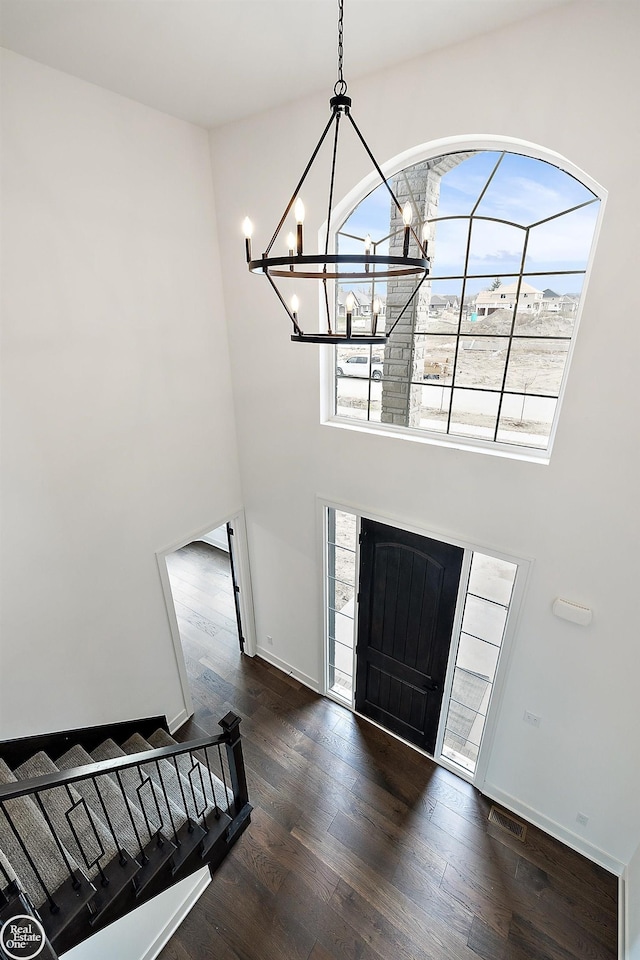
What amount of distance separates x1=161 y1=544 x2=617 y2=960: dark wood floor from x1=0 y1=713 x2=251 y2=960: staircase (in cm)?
35

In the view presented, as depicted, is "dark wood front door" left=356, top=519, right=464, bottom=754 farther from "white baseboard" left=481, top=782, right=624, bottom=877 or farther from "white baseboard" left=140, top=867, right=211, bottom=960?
"white baseboard" left=140, top=867, right=211, bottom=960

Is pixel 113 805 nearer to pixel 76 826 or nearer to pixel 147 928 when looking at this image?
pixel 76 826

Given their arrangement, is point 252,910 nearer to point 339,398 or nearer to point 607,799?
point 607,799

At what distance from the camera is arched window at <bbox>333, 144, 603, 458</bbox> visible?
247 cm

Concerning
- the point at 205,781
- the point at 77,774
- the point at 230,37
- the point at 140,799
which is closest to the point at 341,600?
the point at 205,781

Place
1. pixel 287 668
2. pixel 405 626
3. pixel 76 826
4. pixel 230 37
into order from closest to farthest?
pixel 230 37 → pixel 76 826 → pixel 405 626 → pixel 287 668

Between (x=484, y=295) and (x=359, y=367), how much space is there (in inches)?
40.0

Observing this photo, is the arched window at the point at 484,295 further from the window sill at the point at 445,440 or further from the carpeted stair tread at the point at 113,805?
the carpeted stair tread at the point at 113,805

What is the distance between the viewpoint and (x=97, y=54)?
2.35 m

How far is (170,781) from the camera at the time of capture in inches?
137

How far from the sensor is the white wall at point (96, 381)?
2.56 m

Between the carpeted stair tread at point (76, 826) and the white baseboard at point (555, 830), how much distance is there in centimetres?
288

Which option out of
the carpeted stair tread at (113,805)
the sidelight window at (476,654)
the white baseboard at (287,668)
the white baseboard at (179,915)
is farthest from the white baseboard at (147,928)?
the sidelight window at (476,654)

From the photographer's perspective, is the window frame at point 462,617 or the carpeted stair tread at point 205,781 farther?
the carpeted stair tread at point 205,781
